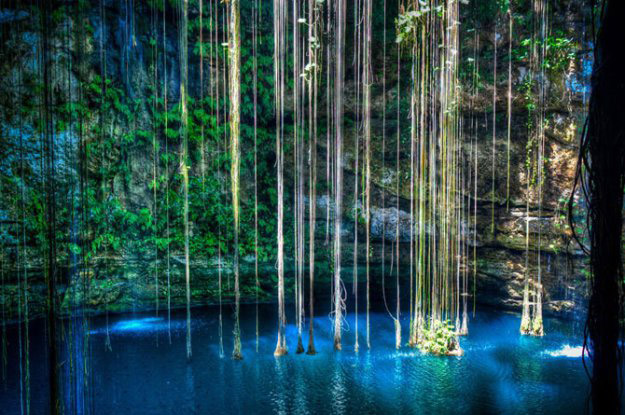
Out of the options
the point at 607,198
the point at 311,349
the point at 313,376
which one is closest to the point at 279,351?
the point at 311,349

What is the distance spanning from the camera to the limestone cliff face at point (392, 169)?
5215 millimetres

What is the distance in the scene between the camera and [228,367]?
163 inches

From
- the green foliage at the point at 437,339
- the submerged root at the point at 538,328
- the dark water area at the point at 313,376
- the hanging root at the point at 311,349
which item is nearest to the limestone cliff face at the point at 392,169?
the submerged root at the point at 538,328

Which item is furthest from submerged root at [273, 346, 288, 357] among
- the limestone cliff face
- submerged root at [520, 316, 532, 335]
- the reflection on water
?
submerged root at [520, 316, 532, 335]

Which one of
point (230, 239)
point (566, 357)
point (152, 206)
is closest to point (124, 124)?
point (152, 206)

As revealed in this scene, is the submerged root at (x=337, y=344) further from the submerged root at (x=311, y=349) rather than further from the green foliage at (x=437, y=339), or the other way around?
the green foliage at (x=437, y=339)

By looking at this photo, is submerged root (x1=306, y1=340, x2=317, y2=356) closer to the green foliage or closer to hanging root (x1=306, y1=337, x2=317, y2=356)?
hanging root (x1=306, y1=337, x2=317, y2=356)

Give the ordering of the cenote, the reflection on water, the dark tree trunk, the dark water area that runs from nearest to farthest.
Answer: the dark tree trunk → the dark water area → the cenote → the reflection on water

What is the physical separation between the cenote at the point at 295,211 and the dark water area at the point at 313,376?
28 mm

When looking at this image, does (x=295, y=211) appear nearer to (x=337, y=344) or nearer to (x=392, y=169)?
(x=337, y=344)

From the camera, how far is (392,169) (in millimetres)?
6523

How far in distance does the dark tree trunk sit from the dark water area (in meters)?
2.78

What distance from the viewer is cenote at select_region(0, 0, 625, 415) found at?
3.74m

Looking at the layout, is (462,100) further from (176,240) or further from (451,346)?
(176,240)
